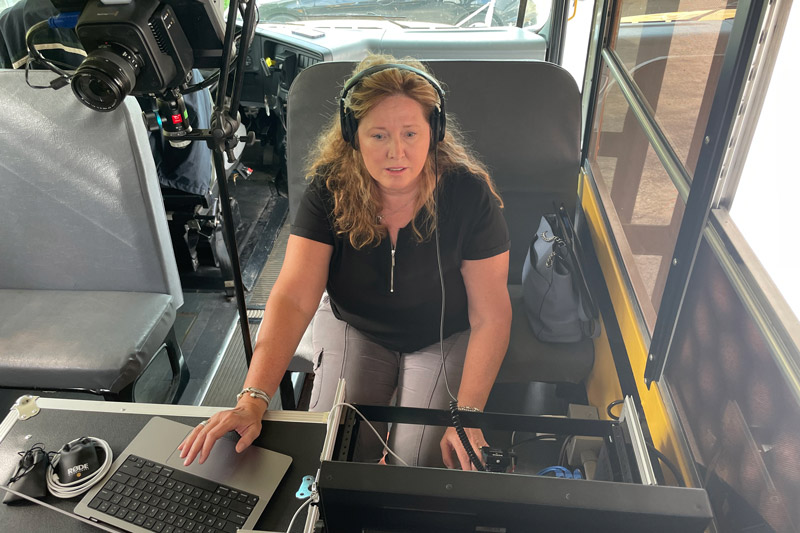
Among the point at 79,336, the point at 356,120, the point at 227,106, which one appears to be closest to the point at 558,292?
the point at 356,120

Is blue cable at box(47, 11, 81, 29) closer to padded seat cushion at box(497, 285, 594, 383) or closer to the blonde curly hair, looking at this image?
the blonde curly hair

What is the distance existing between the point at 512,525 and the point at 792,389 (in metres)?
0.43

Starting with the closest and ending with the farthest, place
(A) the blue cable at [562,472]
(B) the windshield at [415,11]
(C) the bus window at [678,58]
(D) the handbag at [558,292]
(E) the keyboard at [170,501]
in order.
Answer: (E) the keyboard at [170,501]
(A) the blue cable at [562,472]
(C) the bus window at [678,58]
(D) the handbag at [558,292]
(B) the windshield at [415,11]

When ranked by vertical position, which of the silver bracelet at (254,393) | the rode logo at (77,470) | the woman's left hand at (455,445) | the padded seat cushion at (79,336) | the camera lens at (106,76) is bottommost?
the padded seat cushion at (79,336)

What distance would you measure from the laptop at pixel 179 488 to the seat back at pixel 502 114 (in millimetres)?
931

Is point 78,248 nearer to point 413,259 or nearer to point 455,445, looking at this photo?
point 413,259

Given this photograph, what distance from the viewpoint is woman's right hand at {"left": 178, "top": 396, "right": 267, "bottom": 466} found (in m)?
1.03

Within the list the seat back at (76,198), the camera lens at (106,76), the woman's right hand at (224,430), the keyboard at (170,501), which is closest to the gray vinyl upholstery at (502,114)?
the seat back at (76,198)

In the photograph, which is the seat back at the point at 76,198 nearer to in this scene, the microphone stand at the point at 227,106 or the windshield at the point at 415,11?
the microphone stand at the point at 227,106

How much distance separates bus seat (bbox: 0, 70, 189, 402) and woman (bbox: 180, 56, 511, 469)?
56 centimetres

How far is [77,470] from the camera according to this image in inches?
39.5

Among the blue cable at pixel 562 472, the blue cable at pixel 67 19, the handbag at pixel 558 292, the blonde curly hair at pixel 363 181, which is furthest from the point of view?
the handbag at pixel 558 292

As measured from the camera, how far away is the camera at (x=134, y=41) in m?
1.04

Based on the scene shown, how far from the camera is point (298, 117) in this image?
1757mm
